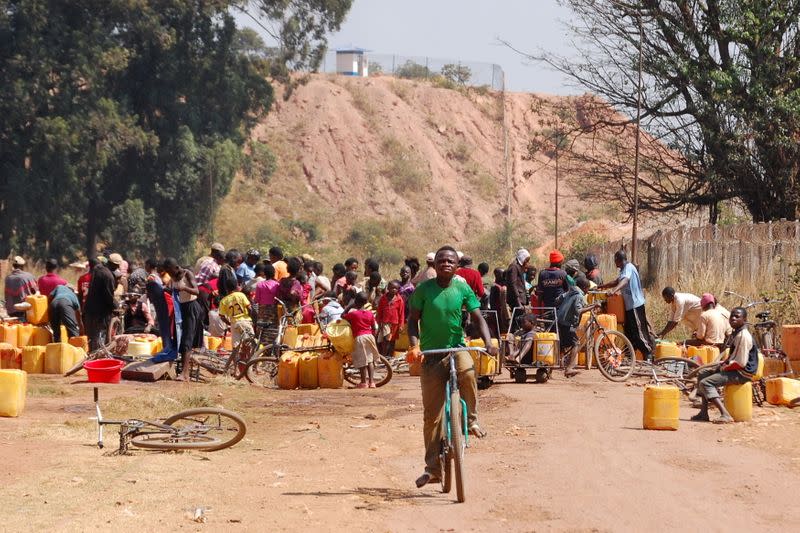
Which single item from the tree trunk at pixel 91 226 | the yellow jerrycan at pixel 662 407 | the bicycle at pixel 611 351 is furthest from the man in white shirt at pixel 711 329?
the tree trunk at pixel 91 226

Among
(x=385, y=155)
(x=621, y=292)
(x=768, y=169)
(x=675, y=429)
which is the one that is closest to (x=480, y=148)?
(x=385, y=155)

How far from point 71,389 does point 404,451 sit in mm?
6000

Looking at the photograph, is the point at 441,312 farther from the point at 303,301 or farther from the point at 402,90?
the point at 402,90

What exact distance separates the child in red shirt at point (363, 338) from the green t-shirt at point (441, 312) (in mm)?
6616

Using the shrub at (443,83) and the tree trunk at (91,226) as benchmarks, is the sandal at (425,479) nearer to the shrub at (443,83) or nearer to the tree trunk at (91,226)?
the tree trunk at (91,226)

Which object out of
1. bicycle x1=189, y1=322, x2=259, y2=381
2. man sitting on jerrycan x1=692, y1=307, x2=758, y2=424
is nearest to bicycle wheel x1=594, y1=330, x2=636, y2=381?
man sitting on jerrycan x1=692, y1=307, x2=758, y2=424

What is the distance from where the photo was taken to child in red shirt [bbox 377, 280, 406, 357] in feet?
61.0

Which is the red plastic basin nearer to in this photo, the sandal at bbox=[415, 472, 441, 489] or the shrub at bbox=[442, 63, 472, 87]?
the sandal at bbox=[415, 472, 441, 489]

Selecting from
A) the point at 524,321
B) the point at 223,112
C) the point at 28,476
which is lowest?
the point at 28,476

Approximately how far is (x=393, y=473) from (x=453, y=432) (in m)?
1.62

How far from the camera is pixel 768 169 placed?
29.3 meters

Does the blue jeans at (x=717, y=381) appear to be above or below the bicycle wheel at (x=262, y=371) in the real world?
above

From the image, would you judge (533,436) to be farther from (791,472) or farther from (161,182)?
(161,182)

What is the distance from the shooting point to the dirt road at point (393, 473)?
814cm
